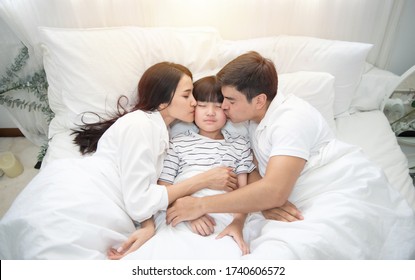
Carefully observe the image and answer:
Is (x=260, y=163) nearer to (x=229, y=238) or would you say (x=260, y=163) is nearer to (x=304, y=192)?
(x=304, y=192)

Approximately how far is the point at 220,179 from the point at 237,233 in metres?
0.23

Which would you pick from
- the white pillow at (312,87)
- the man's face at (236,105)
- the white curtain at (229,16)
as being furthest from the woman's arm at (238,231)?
the white curtain at (229,16)

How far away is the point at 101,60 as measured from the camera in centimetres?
158

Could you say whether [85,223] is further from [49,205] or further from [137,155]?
[137,155]

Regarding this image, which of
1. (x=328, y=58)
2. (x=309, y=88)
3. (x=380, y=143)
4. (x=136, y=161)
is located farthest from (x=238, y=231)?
(x=328, y=58)

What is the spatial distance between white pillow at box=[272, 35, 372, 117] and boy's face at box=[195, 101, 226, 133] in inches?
21.2

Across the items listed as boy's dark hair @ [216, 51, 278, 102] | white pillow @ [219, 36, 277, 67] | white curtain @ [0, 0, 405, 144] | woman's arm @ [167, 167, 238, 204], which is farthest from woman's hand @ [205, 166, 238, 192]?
white curtain @ [0, 0, 405, 144]

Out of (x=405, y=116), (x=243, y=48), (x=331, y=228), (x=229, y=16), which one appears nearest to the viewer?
(x=331, y=228)

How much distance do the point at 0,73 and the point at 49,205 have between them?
136 cm

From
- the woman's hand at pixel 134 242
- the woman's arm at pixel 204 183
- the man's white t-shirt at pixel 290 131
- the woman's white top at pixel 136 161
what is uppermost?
the man's white t-shirt at pixel 290 131

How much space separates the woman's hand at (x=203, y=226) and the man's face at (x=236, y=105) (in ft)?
1.50

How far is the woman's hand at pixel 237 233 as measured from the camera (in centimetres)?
111

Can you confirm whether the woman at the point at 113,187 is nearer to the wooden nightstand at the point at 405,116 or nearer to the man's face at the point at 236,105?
the man's face at the point at 236,105

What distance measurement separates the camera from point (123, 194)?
46.8 inches
